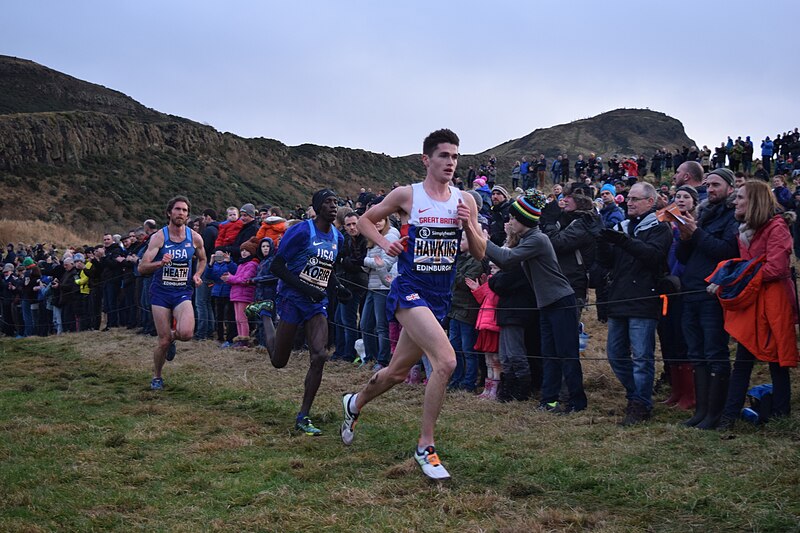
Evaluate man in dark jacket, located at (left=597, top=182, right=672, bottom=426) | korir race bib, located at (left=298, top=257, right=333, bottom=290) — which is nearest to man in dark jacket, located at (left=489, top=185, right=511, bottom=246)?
man in dark jacket, located at (left=597, top=182, right=672, bottom=426)

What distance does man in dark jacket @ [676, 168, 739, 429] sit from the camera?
6.86 m

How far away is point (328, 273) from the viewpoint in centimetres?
802

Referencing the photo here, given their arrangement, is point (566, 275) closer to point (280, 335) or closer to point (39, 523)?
point (280, 335)

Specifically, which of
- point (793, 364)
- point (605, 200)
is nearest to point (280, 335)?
point (793, 364)

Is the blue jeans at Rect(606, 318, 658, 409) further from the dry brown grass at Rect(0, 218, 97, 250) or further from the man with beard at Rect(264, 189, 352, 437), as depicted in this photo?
the dry brown grass at Rect(0, 218, 97, 250)

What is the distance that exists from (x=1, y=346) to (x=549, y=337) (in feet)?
43.6

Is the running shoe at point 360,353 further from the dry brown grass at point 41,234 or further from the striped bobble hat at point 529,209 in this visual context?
the dry brown grass at point 41,234

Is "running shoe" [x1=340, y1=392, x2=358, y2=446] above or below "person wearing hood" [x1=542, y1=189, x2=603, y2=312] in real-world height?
below

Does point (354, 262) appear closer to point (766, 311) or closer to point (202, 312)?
point (202, 312)

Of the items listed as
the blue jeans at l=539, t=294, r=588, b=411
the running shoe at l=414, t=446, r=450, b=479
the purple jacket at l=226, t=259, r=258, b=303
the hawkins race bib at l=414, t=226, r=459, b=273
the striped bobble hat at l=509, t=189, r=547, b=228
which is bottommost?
the running shoe at l=414, t=446, r=450, b=479

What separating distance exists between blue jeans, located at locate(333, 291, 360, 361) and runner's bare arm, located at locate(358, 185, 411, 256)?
5869 mm

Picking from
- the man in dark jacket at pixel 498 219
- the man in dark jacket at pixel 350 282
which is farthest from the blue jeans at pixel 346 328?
the man in dark jacket at pixel 498 219

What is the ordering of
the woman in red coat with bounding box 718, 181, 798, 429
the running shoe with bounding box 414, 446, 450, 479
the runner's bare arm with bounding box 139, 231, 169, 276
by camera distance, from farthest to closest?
the runner's bare arm with bounding box 139, 231, 169, 276 < the woman in red coat with bounding box 718, 181, 798, 429 < the running shoe with bounding box 414, 446, 450, 479

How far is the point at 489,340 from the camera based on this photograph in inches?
365
